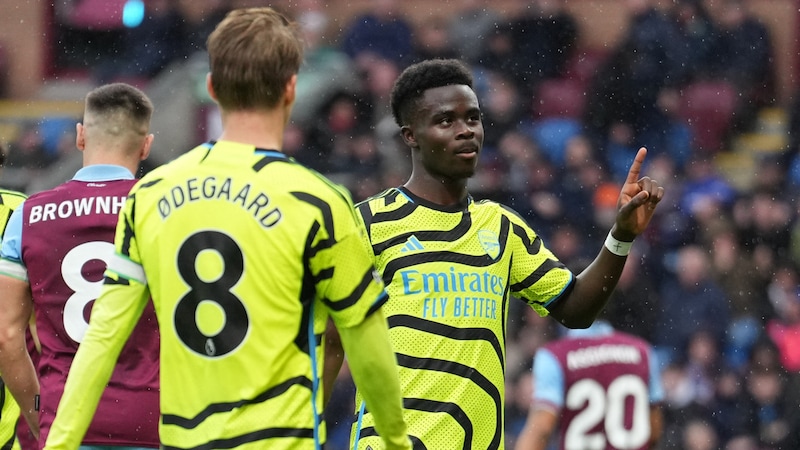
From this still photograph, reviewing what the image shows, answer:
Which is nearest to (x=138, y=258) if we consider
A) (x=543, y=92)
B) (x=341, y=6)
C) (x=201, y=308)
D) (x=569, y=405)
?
(x=201, y=308)

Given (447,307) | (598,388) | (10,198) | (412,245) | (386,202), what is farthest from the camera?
(598,388)

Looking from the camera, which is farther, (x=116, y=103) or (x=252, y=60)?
(x=116, y=103)

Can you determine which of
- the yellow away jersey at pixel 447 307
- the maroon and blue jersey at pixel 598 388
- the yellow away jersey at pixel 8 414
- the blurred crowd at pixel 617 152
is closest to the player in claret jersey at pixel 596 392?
the maroon and blue jersey at pixel 598 388

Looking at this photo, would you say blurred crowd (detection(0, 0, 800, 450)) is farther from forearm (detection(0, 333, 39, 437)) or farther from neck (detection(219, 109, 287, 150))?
neck (detection(219, 109, 287, 150))

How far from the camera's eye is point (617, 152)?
1301 cm

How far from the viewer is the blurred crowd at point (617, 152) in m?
11.3

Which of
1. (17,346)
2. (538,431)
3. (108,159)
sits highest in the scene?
(108,159)

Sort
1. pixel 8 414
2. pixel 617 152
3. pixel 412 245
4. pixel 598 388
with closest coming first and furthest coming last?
1. pixel 412 245
2. pixel 8 414
3. pixel 598 388
4. pixel 617 152

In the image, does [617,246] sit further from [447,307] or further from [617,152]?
[617,152]

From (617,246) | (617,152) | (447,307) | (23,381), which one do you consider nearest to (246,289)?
(447,307)

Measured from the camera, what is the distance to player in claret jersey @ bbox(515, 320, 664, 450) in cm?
734

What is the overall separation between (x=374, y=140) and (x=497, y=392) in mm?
8231

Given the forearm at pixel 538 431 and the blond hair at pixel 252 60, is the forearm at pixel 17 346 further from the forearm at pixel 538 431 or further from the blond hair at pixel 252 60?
the forearm at pixel 538 431

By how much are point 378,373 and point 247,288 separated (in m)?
0.40
